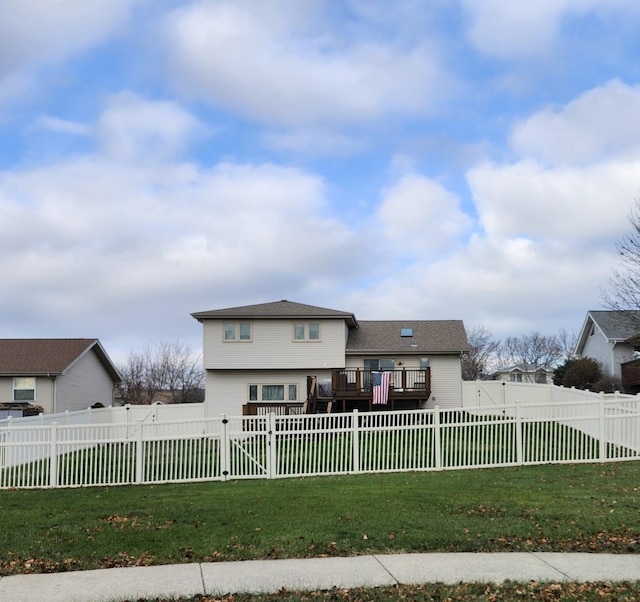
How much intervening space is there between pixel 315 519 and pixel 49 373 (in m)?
26.9

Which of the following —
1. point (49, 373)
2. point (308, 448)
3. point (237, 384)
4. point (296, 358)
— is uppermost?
point (296, 358)

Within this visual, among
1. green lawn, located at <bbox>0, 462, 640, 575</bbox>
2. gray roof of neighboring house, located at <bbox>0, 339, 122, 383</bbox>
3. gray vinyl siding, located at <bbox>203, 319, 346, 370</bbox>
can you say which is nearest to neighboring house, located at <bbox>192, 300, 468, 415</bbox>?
gray vinyl siding, located at <bbox>203, 319, 346, 370</bbox>

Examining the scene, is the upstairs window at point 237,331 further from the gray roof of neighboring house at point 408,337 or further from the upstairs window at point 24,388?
the upstairs window at point 24,388

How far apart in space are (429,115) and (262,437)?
25.6ft

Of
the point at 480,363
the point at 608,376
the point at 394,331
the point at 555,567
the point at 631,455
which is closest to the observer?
the point at 555,567

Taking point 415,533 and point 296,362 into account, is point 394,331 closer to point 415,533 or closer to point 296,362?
point 296,362

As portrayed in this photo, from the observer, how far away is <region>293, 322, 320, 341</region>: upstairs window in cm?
3067

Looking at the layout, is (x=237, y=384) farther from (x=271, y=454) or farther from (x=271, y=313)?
(x=271, y=454)

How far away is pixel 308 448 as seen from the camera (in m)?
14.5

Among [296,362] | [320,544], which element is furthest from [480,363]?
[320,544]

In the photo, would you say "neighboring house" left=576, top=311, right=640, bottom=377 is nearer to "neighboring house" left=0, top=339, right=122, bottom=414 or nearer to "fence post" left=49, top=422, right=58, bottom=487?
"neighboring house" left=0, top=339, right=122, bottom=414

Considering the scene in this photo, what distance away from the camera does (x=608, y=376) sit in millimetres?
41500

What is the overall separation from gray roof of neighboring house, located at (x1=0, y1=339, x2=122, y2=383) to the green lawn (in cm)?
2170

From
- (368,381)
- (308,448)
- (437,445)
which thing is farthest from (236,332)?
(437,445)
